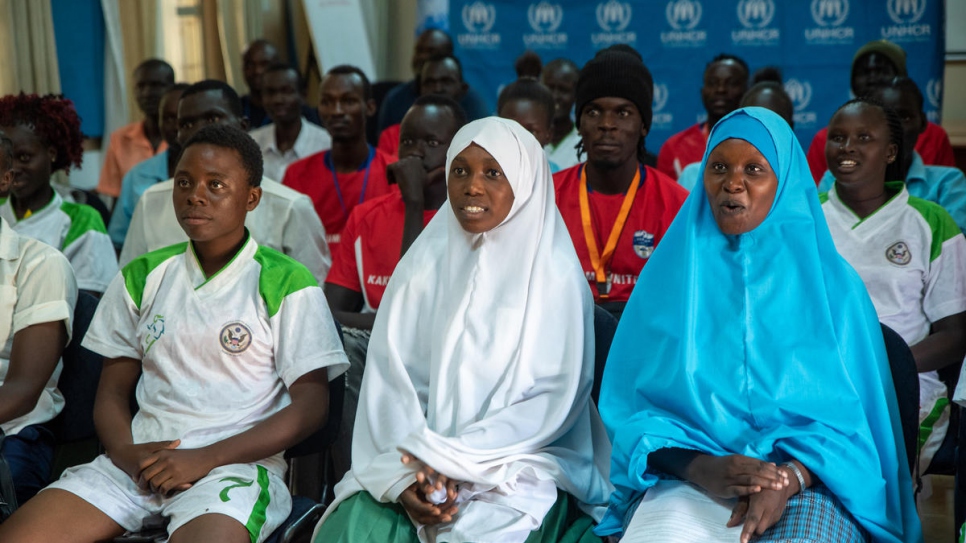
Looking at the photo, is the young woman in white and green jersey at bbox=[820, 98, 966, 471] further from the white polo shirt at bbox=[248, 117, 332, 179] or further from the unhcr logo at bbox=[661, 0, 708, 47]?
the unhcr logo at bbox=[661, 0, 708, 47]

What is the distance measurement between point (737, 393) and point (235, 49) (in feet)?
Result: 21.5

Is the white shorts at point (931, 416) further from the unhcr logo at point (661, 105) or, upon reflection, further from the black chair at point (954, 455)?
the unhcr logo at point (661, 105)

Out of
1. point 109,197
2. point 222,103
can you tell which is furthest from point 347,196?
point 109,197

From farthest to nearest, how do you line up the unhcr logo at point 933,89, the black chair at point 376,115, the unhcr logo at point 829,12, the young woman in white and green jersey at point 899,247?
the unhcr logo at point 829,12 < the unhcr logo at point 933,89 < the black chair at point 376,115 < the young woman in white and green jersey at point 899,247

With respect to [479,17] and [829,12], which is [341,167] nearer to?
[479,17]

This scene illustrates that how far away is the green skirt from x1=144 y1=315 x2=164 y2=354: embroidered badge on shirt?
68 centimetres

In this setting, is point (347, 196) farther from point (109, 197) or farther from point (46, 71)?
point (46, 71)

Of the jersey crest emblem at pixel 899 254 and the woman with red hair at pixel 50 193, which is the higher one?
the woman with red hair at pixel 50 193

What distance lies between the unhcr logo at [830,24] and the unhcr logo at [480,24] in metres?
2.29

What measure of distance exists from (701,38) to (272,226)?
4.41 meters

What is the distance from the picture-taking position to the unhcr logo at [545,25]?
779 centimetres

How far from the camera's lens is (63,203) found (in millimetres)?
3963

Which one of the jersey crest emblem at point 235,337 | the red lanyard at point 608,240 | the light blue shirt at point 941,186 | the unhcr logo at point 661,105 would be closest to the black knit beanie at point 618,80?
the red lanyard at point 608,240

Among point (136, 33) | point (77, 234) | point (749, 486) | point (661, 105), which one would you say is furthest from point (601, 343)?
point (136, 33)
